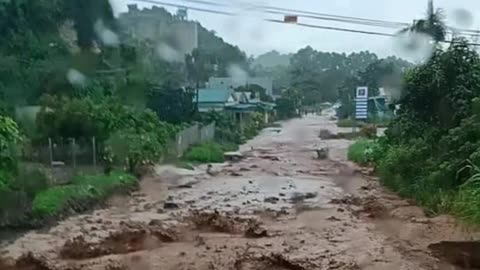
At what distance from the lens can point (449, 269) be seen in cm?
777

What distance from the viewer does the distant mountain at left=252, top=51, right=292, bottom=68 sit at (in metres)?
24.6

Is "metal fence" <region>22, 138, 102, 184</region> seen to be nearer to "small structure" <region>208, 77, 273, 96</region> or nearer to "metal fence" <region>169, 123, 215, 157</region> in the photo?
"metal fence" <region>169, 123, 215, 157</region>

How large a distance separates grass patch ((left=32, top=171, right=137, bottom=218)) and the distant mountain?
9934 mm

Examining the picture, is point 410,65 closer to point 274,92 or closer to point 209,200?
point 209,200

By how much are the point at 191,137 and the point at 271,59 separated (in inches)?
168

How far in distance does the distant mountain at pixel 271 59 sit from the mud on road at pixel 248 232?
297 inches

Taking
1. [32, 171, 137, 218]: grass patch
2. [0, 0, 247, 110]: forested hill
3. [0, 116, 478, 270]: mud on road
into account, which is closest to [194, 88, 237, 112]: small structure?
[0, 0, 247, 110]: forested hill

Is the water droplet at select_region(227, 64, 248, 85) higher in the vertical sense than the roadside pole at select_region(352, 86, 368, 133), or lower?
higher

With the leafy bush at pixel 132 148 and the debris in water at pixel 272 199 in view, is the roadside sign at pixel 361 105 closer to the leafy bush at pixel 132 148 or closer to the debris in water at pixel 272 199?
the leafy bush at pixel 132 148

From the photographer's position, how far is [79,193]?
508 inches

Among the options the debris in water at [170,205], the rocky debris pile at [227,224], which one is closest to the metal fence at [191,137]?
the debris in water at [170,205]

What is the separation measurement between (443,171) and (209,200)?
497 cm

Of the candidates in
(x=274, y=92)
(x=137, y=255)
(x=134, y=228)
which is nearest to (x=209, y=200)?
(x=134, y=228)

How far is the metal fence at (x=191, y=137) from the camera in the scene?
2203 cm
